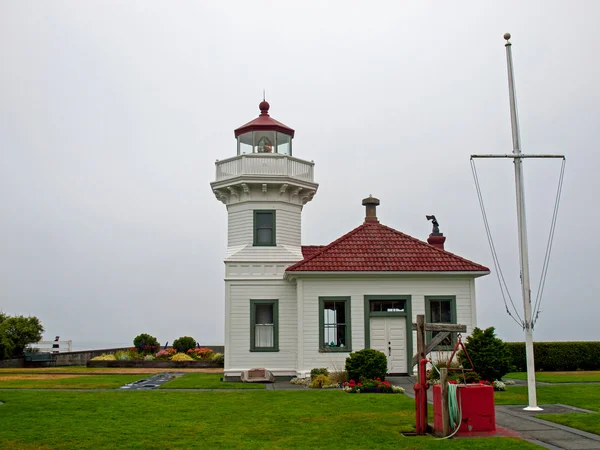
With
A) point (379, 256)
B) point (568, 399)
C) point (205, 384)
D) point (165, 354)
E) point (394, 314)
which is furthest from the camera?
point (165, 354)

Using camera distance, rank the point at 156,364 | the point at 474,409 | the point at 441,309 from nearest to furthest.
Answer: the point at 474,409 → the point at 441,309 → the point at 156,364

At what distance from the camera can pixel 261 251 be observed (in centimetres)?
2314

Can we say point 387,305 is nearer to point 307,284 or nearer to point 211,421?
point 307,284

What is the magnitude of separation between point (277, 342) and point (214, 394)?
5.50 m

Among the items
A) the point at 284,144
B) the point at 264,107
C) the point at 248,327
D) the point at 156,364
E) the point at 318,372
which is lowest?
the point at 156,364

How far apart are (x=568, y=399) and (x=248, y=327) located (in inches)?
431

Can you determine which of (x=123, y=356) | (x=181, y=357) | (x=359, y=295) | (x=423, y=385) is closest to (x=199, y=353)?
(x=181, y=357)

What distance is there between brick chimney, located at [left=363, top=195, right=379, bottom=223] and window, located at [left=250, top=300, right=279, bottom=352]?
5163mm

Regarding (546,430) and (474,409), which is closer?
(474,409)

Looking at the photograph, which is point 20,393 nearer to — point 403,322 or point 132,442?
point 132,442

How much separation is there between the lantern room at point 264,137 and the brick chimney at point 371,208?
356 centimetres

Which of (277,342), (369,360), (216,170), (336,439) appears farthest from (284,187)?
(336,439)

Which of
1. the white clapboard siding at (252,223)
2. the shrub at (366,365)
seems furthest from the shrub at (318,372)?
the white clapboard siding at (252,223)

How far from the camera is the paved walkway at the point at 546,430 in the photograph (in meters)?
10.3
